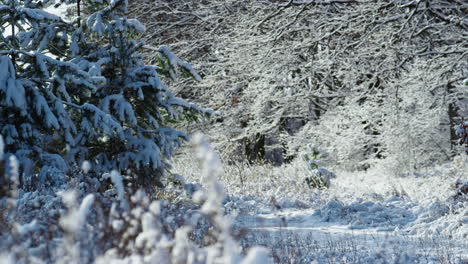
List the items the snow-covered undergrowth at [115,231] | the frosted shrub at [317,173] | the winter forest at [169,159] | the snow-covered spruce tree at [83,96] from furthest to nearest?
1. the frosted shrub at [317,173]
2. the snow-covered spruce tree at [83,96]
3. the winter forest at [169,159]
4. the snow-covered undergrowth at [115,231]

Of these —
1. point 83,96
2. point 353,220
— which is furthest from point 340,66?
point 83,96

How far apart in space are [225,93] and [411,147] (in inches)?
224

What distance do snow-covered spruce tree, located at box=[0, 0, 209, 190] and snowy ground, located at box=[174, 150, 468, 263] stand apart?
1.31m

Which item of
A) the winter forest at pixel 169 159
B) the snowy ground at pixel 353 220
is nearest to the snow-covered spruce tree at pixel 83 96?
the winter forest at pixel 169 159

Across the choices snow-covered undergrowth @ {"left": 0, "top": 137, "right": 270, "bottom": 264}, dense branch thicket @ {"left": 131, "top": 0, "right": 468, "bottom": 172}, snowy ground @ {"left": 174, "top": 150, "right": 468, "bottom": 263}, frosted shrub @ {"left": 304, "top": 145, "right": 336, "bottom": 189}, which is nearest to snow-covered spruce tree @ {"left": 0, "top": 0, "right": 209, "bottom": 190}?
snow-covered undergrowth @ {"left": 0, "top": 137, "right": 270, "bottom": 264}

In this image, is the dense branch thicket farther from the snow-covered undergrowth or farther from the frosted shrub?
the snow-covered undergrowth

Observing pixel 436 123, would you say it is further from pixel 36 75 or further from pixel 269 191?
pixel 36 75

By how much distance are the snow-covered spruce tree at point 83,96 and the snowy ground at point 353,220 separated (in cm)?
131

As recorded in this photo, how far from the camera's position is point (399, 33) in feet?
28.6

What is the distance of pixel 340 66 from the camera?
40.2ft

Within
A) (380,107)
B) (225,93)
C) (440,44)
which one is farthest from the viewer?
(225,93)

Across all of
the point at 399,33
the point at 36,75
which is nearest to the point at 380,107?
the point at 399,33

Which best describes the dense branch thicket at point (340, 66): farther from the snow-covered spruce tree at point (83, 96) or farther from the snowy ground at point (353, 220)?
the snow-covered spruce tree at point (83, 96)

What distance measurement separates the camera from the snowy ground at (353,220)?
4.81 m
